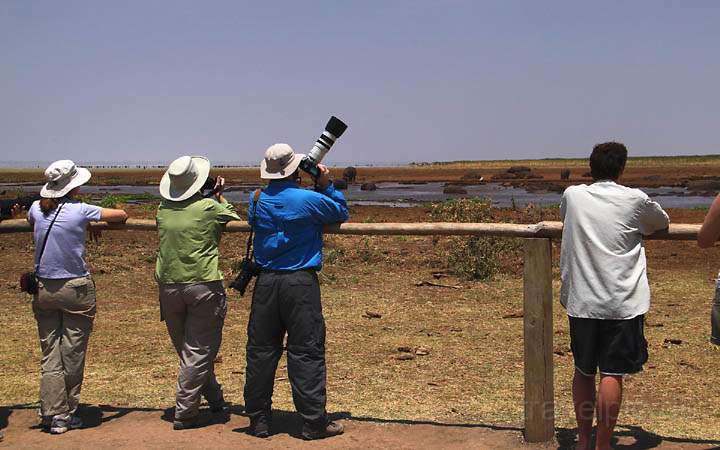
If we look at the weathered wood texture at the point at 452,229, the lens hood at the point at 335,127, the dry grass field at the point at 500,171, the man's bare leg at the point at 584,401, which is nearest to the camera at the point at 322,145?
the lens hood at the point at 335,127

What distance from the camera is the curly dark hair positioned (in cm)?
462

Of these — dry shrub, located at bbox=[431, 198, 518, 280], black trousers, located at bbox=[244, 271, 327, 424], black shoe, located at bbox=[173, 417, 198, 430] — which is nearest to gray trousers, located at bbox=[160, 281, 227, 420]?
black shoe, located at bbox=[173, 417, 198, 430]

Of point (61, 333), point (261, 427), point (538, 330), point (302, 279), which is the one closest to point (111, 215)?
point (61, 333)

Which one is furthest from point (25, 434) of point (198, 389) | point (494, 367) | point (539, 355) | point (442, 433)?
point (494, 367)

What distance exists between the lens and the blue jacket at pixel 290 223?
5336 millimetres

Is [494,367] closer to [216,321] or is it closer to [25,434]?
[216,321]

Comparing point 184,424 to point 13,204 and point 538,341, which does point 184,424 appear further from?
point 538,341

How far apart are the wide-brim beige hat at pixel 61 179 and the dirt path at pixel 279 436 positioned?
166 centimetres

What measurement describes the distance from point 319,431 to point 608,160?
8.34ft

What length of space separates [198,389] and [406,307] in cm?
558

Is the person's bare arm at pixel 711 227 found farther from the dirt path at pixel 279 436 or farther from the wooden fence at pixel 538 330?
the dirt path at pixel 279 436

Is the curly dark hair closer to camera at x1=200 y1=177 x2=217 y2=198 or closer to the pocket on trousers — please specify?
the pocket on trousers

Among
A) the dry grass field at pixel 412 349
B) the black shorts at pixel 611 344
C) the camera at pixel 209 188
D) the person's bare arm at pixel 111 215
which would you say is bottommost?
the dry grass field at pixel 412 349

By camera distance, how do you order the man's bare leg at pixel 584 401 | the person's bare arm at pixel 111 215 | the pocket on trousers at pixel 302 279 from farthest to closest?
1. the person's bare arm at pixel 111 215
2. the pocket on trousers at pixel 302 279
3. the man's bare leg at pixel 584 401
